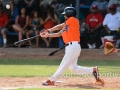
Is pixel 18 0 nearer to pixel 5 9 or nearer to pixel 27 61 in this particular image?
pixel 5 9

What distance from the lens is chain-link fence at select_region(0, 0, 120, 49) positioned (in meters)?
16.5

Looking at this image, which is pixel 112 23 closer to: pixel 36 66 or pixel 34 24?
pixel 34 24

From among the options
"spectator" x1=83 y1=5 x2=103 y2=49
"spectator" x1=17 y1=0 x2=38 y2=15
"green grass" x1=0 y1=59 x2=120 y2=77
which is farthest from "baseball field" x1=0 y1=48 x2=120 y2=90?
"spectator" x1=17 y1=0 x2=38 y2=15

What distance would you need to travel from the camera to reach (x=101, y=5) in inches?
663

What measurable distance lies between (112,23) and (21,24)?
3545mm

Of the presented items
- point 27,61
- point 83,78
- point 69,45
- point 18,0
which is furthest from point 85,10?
point 69,45

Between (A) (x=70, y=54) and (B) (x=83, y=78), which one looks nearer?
(A) (x=70, y=54)

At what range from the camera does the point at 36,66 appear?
45.0ft

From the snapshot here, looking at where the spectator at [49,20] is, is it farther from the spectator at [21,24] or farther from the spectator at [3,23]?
the spectator at [3,23]

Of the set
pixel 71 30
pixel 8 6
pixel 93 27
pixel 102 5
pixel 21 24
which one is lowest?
pixel 71 30

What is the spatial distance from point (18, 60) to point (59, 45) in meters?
2.33

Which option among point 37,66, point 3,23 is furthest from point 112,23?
point 3,23

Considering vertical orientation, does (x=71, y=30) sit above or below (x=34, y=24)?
below

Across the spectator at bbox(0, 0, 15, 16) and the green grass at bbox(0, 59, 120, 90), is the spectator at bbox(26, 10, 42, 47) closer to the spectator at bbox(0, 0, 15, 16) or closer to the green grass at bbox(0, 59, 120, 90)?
the spectator at bbox(0, 0, 15, 16)
